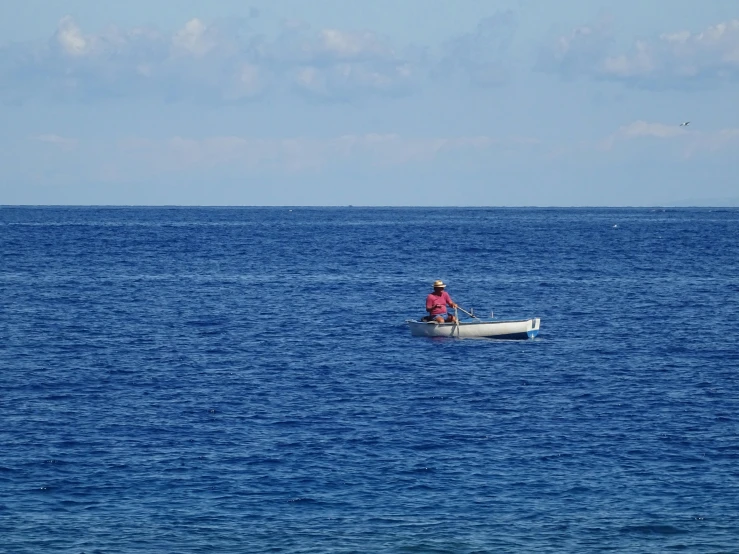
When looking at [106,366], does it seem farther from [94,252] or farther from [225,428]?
[94,252]

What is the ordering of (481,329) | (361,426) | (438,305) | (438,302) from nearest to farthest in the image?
(361,426) < (481,329) < (438,305) < (438,302)

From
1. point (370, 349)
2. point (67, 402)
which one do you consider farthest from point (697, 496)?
point (370, 349)

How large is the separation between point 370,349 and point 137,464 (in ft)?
68.2

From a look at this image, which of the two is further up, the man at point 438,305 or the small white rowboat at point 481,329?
the man at point 438,305

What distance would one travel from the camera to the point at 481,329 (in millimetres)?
52062

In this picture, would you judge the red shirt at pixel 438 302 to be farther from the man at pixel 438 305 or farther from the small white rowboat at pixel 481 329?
the small white rowboat at pixel 481 329

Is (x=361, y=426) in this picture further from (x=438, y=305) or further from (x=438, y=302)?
(x=438, y=302)

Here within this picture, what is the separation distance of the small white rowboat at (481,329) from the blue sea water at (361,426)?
646mm

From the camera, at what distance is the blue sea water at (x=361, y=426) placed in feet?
80.5

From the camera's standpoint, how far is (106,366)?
43.8 metres

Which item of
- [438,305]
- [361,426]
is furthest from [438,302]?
[361,426]

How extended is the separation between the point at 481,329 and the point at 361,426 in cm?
1994

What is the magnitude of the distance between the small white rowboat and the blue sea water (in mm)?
646

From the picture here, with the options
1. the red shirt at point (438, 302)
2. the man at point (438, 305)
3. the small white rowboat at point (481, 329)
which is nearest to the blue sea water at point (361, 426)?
the small white rowboat at point (481, 329)
